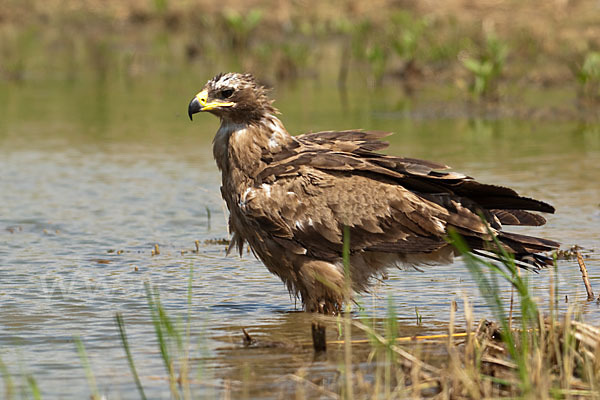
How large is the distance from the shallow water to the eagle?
1.03 ft

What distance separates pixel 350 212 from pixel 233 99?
106cm

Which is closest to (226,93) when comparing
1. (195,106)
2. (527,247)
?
(195,106)

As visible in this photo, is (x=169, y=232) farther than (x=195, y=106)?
Yes

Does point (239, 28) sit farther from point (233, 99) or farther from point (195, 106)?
point (195, 106)

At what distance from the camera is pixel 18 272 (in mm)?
7711

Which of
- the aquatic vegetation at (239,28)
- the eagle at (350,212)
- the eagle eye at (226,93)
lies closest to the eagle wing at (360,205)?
the eagle at (350,212)

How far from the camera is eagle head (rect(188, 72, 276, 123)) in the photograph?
23.0 ft

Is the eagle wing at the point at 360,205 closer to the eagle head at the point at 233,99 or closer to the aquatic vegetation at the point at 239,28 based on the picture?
the eagle head at the point at 233,99

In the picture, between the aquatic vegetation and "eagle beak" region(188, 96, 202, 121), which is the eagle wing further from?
the aquatic vegetation

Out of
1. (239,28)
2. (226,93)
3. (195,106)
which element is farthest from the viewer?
(239,28)

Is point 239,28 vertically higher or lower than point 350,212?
higher

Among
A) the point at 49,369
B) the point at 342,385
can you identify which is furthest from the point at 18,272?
the point at 342,385

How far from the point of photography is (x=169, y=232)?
9.09 metres

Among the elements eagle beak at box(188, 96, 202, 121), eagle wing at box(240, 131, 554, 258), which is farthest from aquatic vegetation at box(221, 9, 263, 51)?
eagle wing at box(240, 131, 554, 258)
